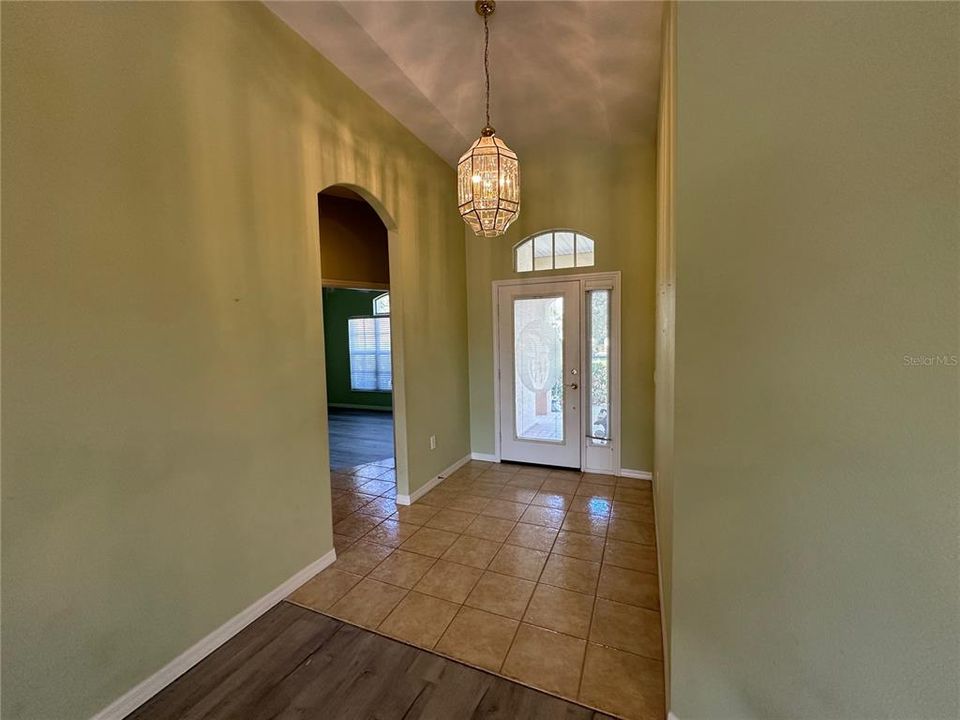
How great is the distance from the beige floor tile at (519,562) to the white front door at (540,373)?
1.59 meters

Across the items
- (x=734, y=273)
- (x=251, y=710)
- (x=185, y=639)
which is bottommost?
(x=251, y=710)

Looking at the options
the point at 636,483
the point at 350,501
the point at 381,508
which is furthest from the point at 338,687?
the point at 636,483

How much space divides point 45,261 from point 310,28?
184 centimetres

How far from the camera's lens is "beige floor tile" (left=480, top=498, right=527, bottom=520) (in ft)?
10.1

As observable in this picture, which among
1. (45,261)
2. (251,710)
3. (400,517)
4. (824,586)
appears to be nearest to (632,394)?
(400,517)

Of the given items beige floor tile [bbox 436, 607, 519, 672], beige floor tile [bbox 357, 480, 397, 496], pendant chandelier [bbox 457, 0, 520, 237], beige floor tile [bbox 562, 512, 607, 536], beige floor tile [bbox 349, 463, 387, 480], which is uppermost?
pendant chandelier [bbox 457, 0, 520, 237]

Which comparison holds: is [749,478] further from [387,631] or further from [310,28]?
[310,28]

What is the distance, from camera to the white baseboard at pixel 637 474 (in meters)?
3.73

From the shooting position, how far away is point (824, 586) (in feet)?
3.75

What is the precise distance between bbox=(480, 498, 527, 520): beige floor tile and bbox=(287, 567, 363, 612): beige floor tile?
116 centimetres

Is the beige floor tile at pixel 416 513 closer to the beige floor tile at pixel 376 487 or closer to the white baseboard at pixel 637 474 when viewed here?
the beige floor tile at pixel 376 487

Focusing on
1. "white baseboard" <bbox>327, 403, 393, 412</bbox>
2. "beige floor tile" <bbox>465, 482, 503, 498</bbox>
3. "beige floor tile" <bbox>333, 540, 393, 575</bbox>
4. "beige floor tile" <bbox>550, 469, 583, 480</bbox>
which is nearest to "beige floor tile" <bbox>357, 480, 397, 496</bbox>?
"beige floor tile" <bbox>465, 482, 503, 498</bbox>

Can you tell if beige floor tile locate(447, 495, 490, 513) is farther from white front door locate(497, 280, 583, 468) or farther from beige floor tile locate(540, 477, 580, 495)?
white front door locate(497, 280, 583, 468)

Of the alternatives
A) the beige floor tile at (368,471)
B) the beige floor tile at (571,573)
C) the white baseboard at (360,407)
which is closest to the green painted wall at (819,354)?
the beige floor tile at (571,573)
